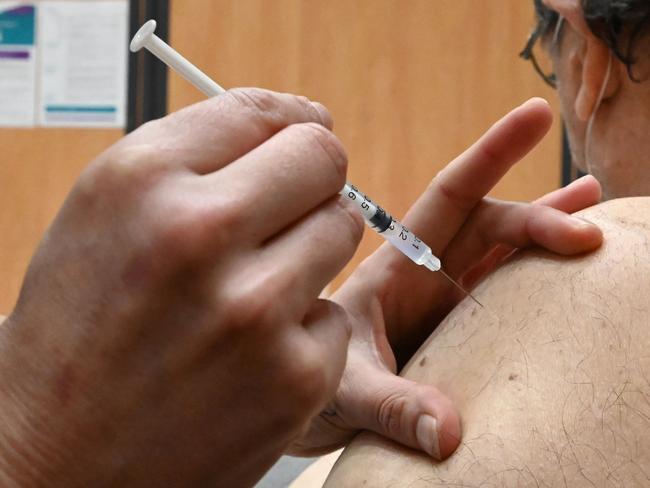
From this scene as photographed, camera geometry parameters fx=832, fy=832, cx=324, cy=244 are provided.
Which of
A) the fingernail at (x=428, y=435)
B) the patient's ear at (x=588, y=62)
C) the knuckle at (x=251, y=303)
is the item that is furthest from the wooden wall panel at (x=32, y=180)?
the knuckle at (x=251, y=303)

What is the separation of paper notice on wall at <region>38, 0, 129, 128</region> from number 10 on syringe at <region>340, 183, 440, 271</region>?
240cm

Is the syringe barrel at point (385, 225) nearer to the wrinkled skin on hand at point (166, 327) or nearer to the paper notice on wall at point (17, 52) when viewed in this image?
the wrinkled skin on hand at point (166, 327)

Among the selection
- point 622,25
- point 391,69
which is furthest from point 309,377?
point 391,69

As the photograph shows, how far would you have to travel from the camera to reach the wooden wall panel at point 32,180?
10.1 ft

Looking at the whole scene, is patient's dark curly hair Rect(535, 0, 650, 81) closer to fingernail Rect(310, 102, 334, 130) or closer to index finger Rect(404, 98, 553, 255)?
index finger Rect(404, 98, 553, 255)

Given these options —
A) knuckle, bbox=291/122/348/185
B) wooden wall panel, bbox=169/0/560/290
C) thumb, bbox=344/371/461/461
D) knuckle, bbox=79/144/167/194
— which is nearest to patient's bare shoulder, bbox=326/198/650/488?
thumb, bbox=344/371/461/461

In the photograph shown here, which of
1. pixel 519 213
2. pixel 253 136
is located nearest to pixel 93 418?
pixel 253 136

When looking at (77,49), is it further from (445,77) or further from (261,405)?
(261,405)

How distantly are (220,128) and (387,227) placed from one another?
27cm

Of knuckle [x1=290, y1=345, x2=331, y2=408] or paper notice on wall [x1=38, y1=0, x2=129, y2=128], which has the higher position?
knuckle [x1=290, y1=345, x2=331, y2=408]

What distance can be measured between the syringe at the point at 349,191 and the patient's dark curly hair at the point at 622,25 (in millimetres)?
592

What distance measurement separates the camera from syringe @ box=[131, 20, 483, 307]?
2.25ft

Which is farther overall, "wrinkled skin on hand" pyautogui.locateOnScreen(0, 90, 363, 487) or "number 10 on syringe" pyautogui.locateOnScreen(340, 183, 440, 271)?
"number 10 on syringe" pyautogui.locateOnScreen(340, 183, 440, 271)

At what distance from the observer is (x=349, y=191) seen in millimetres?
780
